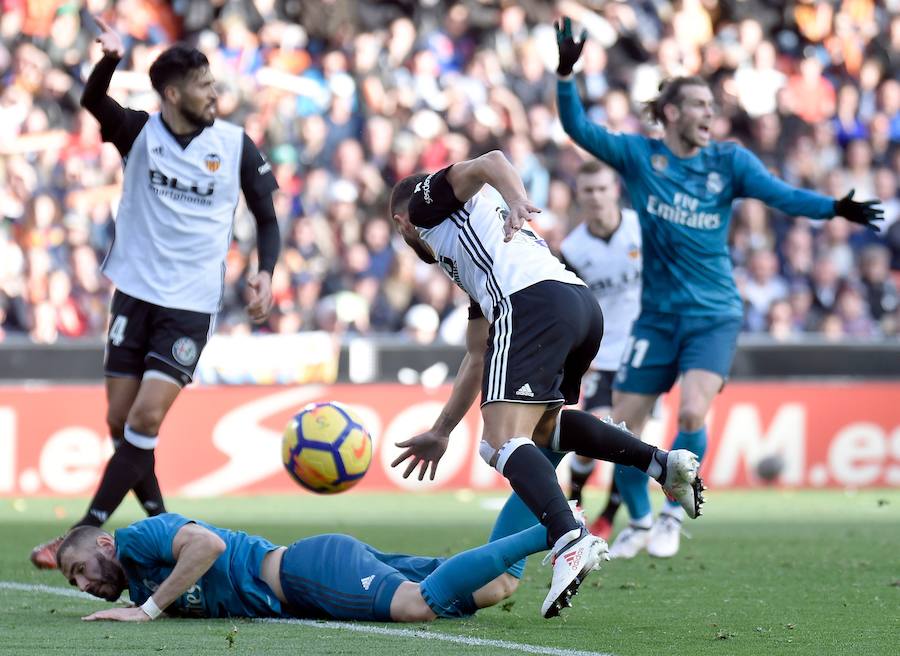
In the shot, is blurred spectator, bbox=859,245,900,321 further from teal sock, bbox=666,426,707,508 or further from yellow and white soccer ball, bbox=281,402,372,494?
yellow and white soccer ball, bbox=281,402,372,494

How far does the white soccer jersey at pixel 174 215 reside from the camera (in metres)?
8.09

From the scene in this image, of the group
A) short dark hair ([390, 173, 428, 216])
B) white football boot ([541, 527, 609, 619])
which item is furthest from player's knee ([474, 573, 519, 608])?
short dark hair ([390, 173, 428, 216])

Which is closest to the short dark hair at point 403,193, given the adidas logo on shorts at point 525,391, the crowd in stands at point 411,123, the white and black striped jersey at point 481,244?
the white and black striped jersey at point 481,244

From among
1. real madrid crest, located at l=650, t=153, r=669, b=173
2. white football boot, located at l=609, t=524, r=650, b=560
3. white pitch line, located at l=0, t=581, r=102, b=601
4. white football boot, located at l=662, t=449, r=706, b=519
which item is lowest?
white pitch line, located at l=0, t=581, r=102, b=601

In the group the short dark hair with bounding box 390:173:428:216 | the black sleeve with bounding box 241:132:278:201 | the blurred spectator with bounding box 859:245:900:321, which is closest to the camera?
the short dark hair with bounding box 390:173:428:216

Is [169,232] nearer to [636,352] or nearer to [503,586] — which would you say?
[636,352]

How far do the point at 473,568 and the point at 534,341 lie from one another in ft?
2.87

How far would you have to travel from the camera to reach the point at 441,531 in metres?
10.5

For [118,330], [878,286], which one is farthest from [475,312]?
[878,286]

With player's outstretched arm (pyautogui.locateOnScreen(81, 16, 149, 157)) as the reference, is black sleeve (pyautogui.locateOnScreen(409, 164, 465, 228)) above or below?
below

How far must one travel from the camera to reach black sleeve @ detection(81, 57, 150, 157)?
303 inches

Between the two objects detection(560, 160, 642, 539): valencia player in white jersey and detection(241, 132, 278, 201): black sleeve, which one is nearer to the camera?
detection(241, 132, 278, 201): black sleeve

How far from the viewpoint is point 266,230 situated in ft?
26.7

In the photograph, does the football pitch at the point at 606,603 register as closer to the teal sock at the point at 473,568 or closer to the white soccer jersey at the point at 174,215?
the teal sock at the point at 473,568
